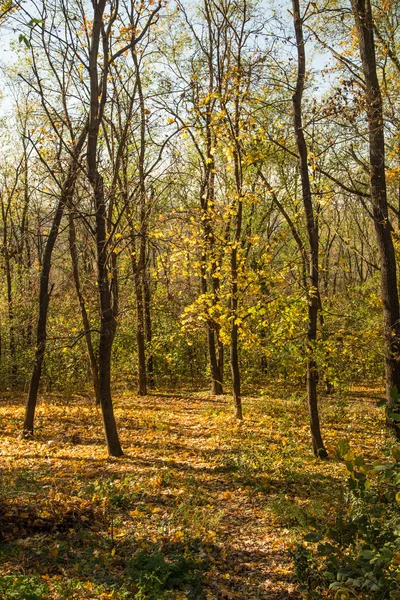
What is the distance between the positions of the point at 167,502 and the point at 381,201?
698 centimetres

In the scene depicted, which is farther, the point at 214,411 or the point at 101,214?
the point at 214,411

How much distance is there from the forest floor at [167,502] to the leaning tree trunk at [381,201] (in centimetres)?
223

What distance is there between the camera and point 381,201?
9289 millimetres

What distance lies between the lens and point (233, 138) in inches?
396

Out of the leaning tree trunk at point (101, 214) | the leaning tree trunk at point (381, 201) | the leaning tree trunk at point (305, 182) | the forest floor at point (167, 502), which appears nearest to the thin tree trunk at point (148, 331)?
the forest floor at point (167, 502)

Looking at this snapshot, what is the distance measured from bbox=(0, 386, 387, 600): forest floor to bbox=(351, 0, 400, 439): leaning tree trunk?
2.23 m

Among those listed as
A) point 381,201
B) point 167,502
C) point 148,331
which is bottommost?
point 167,502

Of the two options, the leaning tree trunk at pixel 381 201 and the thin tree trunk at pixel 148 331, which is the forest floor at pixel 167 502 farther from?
the thin tree trunk at pixel 148 331

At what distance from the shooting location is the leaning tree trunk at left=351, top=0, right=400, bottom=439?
9.00 metres

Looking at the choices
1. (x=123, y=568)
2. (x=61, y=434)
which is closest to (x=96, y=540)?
(x=123, y=568)

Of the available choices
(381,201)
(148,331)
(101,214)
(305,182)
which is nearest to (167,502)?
(101,214)

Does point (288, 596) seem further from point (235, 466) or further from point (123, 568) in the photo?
point (235, 466)

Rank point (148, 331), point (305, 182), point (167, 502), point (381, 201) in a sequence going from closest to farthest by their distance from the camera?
point (167, 502)
point (305, 182)
point (381, 201)
point (148, 331)

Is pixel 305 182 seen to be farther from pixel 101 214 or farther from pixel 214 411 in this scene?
pixel 214 411
